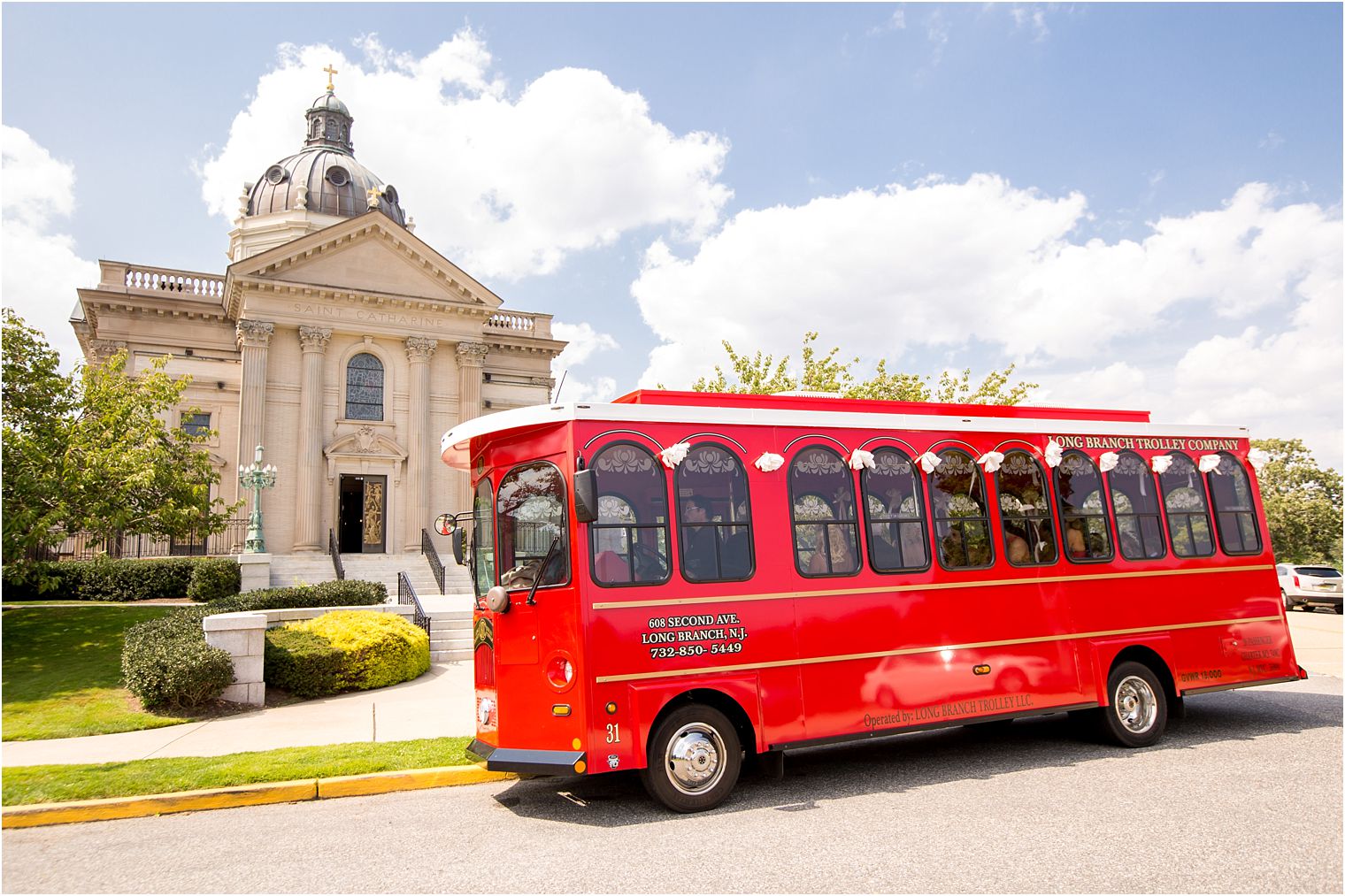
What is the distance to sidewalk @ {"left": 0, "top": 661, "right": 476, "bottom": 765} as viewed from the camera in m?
8.88

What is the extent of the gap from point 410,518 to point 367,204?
18375mm

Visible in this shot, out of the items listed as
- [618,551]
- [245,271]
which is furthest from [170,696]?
[245,271]

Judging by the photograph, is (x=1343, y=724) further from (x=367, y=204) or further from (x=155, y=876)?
(x=367, y=204)

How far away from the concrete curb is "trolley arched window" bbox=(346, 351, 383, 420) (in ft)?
90.7

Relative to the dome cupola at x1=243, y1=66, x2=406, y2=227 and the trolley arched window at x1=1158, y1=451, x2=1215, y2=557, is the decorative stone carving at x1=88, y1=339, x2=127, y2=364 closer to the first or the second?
the dome cupola at x1=243, y1=66, x2=406, y2=227

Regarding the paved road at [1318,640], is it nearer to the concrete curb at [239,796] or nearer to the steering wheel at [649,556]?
the steering wheel at [649,556]

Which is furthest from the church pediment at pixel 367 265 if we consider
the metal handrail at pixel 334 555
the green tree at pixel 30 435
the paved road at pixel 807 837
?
the paved road at pixel 807 837

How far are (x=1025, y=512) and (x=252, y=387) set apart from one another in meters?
29.4

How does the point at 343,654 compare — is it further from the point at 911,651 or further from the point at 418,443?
the point at 418,443

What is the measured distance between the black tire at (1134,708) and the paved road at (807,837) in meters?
0.41

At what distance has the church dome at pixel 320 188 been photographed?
136ft

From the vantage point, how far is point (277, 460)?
31422 millimetres

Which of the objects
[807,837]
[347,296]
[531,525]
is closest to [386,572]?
[347,296]

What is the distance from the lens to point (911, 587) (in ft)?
25.7
